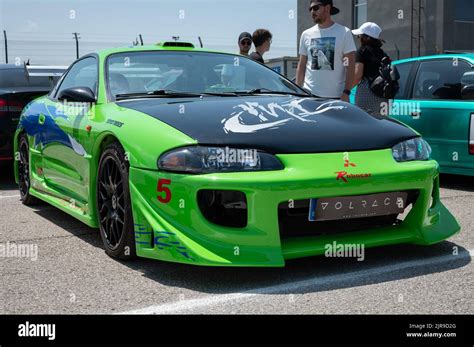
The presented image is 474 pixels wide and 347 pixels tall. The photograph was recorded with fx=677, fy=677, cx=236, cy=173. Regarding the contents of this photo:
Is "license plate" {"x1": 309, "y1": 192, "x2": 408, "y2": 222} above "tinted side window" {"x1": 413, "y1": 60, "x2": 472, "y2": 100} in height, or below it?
below

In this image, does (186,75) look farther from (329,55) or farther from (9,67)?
(9,67)

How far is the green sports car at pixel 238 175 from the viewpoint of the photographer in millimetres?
3377

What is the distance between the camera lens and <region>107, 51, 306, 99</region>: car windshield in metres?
4.54

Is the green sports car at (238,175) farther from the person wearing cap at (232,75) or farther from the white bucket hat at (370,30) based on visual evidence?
the white bucket hat at (370,30)

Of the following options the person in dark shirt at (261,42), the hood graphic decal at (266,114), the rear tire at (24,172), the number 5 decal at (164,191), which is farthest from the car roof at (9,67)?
the number 5 decal at (164,191)

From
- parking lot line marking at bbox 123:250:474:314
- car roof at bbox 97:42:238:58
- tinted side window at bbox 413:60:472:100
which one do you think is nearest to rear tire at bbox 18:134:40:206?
car roof at bbox 97:42:238:58

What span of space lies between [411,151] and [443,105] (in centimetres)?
311

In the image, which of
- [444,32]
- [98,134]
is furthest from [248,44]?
[444,32]

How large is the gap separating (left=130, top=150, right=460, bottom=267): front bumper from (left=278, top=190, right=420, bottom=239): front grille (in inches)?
1.7

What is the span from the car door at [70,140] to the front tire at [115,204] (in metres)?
0.26

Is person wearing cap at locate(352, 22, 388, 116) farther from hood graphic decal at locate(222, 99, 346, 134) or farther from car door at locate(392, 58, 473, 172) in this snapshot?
hood graphic decal at locate(222, 99, 346, 134)

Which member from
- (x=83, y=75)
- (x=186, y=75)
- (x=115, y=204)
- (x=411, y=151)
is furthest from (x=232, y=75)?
(x=411, y=151)
